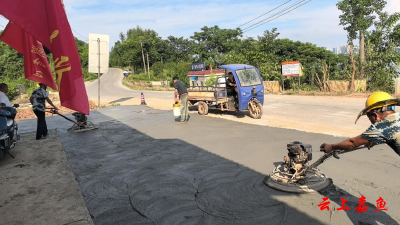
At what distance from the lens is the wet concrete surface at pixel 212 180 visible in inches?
141

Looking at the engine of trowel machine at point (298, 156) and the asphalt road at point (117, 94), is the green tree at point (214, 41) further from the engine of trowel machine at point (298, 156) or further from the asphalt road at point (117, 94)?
the engine of trowel machine at point (298, 156)

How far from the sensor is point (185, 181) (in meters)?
4.82

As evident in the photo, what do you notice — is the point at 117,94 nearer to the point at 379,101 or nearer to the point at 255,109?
the point at 255,109

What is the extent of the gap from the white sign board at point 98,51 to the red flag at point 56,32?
13722 millimetres

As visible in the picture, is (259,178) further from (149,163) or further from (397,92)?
(397,92)

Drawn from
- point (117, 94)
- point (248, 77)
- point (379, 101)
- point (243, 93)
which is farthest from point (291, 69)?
point (379, 101)

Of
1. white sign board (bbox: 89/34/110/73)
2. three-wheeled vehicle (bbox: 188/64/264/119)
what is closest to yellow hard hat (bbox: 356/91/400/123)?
three-wheeled vehicle (bbox: 188/64/264/119)

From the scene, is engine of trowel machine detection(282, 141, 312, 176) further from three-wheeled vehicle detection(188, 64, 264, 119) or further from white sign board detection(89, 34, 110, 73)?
A: white sign board detection(89, 34, 110, 73)

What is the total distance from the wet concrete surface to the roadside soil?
38 cm

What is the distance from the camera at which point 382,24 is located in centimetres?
2091

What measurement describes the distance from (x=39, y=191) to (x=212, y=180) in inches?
96.7

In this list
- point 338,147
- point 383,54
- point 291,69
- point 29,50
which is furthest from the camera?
point 291,69

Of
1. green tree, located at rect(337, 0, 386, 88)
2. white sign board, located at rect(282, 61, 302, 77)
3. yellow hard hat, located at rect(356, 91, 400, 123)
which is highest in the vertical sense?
green tree, located at rect(337, 0, 386, 88)

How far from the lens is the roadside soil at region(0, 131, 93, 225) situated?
10.3 ft
